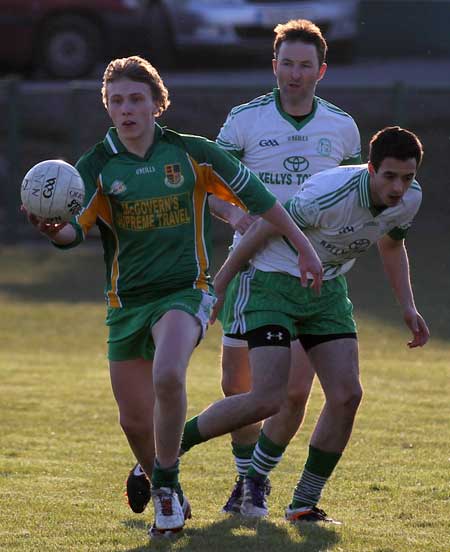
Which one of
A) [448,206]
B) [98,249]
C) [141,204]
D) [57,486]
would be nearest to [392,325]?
[448,206]

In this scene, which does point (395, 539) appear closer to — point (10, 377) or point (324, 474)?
point (324, 474)

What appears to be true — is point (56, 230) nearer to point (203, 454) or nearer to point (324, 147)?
point (324, 147)

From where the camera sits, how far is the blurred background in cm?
1675

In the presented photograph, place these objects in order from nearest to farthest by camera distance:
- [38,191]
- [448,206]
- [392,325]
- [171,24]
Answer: [38,191]
[392,325]
[448,206]
[171,24]

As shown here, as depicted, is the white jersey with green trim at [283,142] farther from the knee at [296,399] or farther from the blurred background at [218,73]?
the blurred background at [218,73]

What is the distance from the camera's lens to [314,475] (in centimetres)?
577

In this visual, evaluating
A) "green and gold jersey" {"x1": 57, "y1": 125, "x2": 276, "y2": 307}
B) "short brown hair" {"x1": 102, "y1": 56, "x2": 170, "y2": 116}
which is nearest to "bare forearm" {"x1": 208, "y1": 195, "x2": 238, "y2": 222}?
"green and gold jersey" {"x1": 57, "y1": 125, "x2": 276, "y2": 307}

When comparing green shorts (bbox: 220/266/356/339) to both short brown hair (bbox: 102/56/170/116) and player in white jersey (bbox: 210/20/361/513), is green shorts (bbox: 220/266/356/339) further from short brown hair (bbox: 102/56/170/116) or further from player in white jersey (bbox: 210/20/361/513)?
short brown hair (bbox: 102/56/170/116)

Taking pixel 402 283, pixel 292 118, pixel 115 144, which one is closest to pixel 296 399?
pixel 402 283

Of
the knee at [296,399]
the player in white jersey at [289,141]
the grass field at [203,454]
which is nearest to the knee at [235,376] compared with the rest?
the player in white jersey at [289,141]

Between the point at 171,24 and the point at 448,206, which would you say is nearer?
the point at 448,206

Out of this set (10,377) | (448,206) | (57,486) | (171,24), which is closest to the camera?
(57,486)

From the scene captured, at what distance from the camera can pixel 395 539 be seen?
17.3ft

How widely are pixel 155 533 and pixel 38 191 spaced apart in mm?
1460
